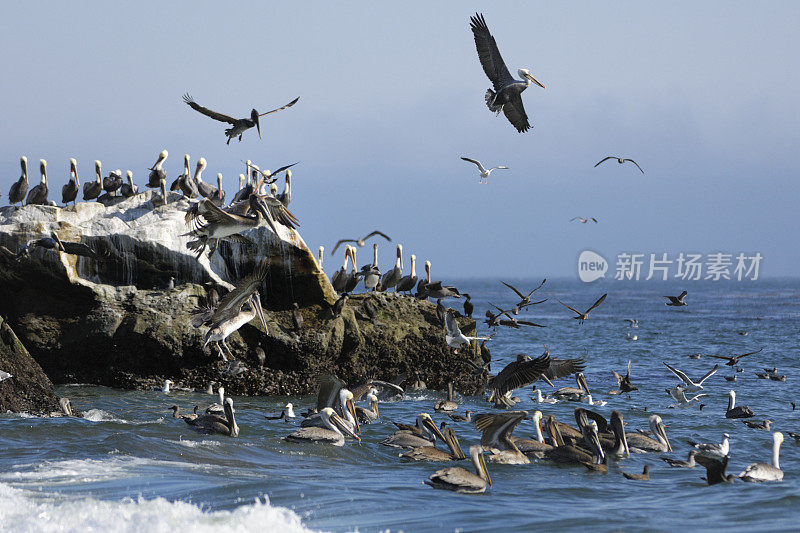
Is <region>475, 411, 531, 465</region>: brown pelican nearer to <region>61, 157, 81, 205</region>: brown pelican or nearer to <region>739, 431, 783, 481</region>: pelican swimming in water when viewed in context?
<region>739, 431, 783, 481</region>: pelican swimming in water

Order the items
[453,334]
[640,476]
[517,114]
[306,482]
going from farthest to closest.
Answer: [453,334] → [517,114] → [640,476] → [306,482]

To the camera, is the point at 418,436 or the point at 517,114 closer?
the point at 418,436

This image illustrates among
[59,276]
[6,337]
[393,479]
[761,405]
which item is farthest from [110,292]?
[761,405]

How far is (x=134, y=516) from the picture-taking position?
7.35 m

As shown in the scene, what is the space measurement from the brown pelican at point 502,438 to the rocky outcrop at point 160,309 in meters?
5.99

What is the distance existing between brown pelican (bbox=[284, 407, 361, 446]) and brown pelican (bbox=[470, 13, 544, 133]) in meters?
5.60

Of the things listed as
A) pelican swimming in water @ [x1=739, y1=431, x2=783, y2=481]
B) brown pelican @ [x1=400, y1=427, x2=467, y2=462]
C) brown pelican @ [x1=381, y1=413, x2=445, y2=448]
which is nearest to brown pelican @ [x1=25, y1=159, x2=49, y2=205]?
brown pelican @ [x1=381, y1=413, x2=445, y2=448]

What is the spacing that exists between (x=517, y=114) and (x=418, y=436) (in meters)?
5.75

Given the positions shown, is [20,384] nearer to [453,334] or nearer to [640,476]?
[453,334]

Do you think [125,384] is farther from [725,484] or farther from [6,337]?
[725,484]

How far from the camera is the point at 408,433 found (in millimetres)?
11508

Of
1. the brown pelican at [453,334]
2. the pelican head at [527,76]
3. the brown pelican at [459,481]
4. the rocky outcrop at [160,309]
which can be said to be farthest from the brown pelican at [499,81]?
the brown pelican at [459,481]

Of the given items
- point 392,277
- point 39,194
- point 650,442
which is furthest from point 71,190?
point 650,442

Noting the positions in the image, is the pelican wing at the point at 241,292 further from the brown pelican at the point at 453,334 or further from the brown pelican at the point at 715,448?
the brown pelican at the point at 715,448
